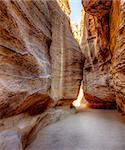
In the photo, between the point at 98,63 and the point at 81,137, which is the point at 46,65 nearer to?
the point at 81,137

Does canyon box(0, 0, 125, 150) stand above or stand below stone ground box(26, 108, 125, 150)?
above

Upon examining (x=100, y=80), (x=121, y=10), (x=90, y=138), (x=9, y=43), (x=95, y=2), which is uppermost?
(x=95, y=2)

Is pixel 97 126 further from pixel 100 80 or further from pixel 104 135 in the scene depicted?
pixel 100 80

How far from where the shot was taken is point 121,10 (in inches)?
217

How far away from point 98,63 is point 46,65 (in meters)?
4.83

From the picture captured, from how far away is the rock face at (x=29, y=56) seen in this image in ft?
13.2

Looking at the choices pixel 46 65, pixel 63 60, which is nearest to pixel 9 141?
Result: pixel 46 65

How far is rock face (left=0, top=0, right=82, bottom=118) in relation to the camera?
403 cm

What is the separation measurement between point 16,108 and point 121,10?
15.1 feet

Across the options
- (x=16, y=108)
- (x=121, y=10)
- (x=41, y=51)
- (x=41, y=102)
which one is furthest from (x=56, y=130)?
(x=121, y=10)

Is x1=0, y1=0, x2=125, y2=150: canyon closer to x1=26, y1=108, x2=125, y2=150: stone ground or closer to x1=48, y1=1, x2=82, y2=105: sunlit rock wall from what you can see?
x1=48, y1=1, x2=82, y2=105: sunlit rock wall

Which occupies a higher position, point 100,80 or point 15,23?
point 15,23

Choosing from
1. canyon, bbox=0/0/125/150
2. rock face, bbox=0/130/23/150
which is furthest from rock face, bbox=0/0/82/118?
rock face, bbox=0/130/23/150

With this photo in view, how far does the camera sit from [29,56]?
5023mm
